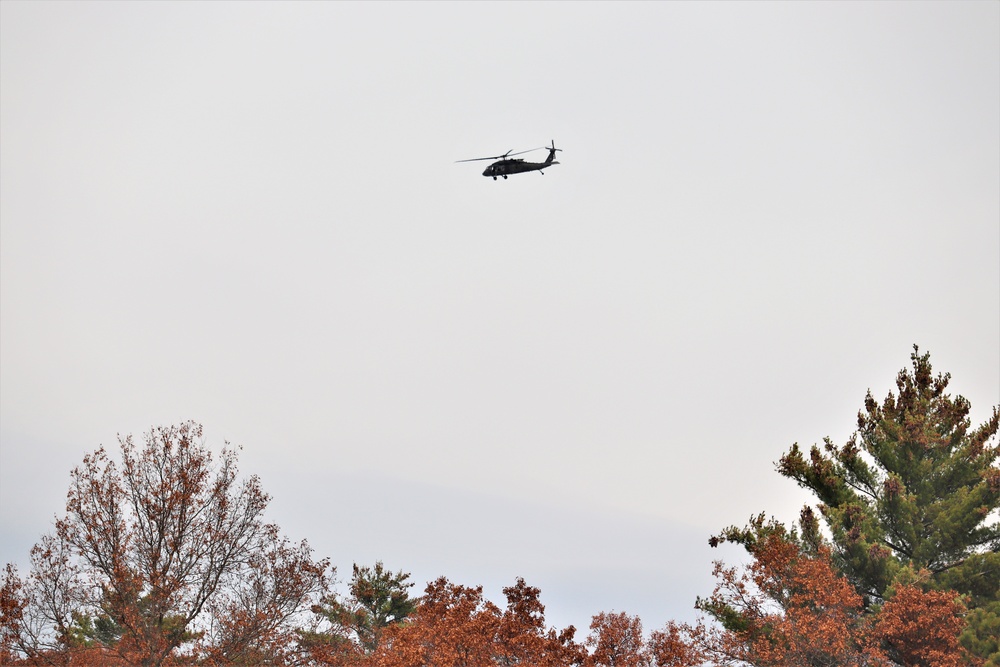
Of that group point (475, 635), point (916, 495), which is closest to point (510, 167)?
point (916, 495)

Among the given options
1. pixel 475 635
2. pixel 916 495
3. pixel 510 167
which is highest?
pixel 510 167

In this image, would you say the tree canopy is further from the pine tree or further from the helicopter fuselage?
the helicopter fuselage

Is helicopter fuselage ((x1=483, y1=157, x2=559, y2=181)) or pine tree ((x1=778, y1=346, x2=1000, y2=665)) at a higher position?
A: helicopter fuselage ((x1=483, y1=157, x2=559, y2=181))

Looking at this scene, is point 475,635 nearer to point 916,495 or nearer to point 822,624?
point 822,624

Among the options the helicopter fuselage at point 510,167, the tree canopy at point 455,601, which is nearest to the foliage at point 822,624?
the tree canopy at point 455,601

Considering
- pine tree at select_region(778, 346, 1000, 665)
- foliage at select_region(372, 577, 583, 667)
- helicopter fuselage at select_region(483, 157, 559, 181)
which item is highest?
helicopter fuselage at select_region(483, 157, 559, 181)

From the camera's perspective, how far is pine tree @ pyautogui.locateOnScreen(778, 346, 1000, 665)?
34375 mm

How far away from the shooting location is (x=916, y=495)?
120 feet

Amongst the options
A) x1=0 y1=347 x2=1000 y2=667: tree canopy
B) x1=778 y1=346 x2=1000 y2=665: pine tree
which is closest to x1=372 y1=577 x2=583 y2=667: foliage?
x1=0 y1=347 x2=1000 y2=667: tree canopy

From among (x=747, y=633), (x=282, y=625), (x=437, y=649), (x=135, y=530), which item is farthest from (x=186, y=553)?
(x=747, y=633)

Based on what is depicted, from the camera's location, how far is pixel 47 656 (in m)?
26.9

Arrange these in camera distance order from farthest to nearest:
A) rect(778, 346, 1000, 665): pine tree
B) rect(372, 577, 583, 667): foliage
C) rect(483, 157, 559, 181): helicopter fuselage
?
rect(483, 157, 559, 181): helicopter fuselage, rect(778, 346, 1000, 665): pine tree, rect(372, 577, 583, 667): foliage

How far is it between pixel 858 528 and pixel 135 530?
26.5 metres

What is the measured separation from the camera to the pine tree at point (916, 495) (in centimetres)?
3438
